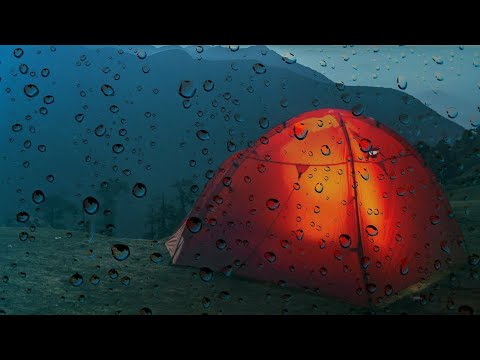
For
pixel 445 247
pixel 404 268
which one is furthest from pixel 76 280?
pixel 445 247

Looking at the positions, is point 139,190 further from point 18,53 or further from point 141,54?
point 18,53

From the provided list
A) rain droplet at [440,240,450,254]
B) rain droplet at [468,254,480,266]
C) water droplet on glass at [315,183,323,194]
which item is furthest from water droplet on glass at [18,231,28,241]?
rain droplet at [468,254,480,266]

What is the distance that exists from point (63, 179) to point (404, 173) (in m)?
6.30

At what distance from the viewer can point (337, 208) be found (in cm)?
244

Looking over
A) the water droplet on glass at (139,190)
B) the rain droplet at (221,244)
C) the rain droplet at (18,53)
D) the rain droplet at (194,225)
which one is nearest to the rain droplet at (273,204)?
the rain droplet at (221,244)

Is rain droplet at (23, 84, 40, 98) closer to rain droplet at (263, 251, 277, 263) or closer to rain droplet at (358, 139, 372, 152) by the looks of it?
rain droplet at (263, 251, 277, 263)

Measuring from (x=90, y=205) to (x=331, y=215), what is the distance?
1383 mm

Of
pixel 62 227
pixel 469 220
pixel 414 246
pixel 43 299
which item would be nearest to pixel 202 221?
pixel 43 299

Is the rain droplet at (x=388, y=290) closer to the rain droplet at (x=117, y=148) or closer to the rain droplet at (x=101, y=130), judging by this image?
the rain droplet at (x=117, y=148)

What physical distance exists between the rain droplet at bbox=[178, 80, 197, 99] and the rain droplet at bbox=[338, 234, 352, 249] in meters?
1.22

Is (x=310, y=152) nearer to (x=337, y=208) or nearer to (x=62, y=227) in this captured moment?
(x=337, y=208)

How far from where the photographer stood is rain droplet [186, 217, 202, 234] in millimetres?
2826

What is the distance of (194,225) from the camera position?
2891 mm

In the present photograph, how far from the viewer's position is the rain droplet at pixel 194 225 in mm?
2826
